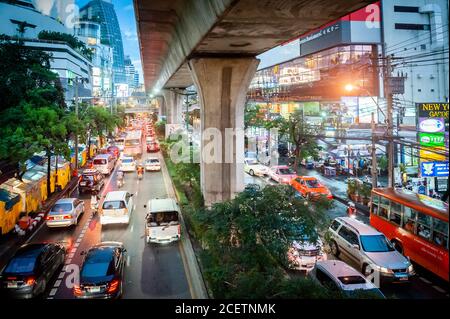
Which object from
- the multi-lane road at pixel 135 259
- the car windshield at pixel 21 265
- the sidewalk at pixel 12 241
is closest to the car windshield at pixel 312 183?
the multi-lane road at pixel 135 259

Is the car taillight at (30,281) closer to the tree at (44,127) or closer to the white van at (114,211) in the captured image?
the white van at (114,211)

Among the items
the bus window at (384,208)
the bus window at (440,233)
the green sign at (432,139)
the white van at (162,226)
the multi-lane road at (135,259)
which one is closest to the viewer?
the multi-lane road at (135,259)

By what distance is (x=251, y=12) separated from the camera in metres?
8.63

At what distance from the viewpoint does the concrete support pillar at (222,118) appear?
16156 mm

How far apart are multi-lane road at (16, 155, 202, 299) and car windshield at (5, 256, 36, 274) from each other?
1.05 m

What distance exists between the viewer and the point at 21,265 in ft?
34.4

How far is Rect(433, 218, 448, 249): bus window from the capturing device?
11461mm

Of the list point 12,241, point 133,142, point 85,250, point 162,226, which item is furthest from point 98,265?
point 133,142

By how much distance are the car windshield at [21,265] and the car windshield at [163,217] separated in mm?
4845

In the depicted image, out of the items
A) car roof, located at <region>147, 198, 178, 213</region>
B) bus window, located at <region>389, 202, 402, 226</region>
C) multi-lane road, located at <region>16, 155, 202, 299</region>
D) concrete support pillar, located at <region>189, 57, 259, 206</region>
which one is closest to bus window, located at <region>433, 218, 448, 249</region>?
bus window, located at <region>389, 202, 402, 226</region>

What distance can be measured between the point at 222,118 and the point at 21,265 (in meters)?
10.0

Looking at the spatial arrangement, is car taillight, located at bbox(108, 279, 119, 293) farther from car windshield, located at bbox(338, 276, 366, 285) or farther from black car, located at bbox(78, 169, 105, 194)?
black car, located at bbox(78, 169, 105, 194)
